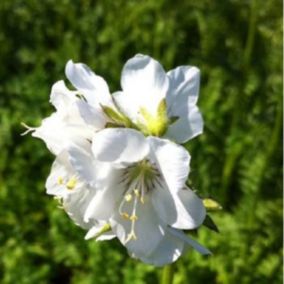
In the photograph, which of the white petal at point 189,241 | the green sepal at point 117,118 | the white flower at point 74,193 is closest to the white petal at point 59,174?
the white flower at point 74,193

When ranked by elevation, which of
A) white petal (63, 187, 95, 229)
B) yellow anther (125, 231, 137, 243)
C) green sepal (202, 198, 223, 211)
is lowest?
yellow anther (125, 231, 137, 243)

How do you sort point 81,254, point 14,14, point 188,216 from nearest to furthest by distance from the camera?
point 188,216 < point 81,254 < point 14,14

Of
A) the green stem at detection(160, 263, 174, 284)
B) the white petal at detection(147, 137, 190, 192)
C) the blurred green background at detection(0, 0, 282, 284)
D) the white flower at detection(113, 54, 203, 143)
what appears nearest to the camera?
the white petal at detection(147, 137, 190, 192)

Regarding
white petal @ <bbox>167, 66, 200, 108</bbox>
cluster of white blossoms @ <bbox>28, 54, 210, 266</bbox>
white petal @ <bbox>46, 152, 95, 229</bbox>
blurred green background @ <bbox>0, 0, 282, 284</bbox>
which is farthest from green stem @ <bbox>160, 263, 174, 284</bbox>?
blurred green background @ <bbox>0, 0, 282, 284</bbox>

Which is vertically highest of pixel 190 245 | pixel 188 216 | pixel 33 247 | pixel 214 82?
pixel 188 216

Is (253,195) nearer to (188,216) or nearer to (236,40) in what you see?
(236,40)

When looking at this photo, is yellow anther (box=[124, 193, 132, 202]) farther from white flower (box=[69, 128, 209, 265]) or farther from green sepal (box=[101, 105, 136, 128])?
green sepal (box=[101, 105, 136, 128])

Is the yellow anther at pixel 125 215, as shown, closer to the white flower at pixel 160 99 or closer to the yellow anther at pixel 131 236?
the yellow anther at pixel 131 236

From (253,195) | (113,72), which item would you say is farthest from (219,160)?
(113,72)
